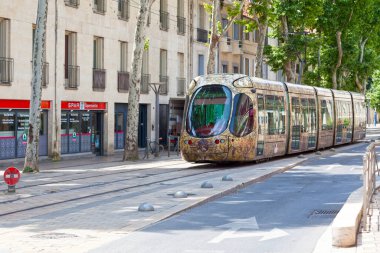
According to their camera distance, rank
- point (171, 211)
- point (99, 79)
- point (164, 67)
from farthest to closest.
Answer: point (164, 67)
point (99, 79)
point (171, 211)

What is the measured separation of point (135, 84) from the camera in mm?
32656

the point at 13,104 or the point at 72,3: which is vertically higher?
the point at 72,3

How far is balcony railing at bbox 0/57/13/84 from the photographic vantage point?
3125cm

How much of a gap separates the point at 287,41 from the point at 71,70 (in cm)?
1954

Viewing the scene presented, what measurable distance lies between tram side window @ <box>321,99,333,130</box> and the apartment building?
24.8 feet

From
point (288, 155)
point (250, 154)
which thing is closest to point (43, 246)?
point (250, 154)

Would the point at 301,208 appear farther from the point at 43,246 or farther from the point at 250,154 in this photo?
the point at 250,154

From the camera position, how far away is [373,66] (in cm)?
7325

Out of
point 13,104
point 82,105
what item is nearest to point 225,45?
point 82,105

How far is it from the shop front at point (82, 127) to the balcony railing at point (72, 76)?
723 mm

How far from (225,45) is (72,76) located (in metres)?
22.4

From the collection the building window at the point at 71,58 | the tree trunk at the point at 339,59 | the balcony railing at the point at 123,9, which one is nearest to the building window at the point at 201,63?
the balcony railing at the point at 123,9

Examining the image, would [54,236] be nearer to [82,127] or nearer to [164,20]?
[82,127]

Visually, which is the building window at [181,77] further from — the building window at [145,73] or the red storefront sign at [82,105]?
the red storefront sign at [82,105]
